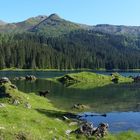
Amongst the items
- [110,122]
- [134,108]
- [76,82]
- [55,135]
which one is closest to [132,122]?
[110,122]

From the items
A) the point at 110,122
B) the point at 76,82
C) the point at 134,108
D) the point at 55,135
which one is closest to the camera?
the point at 55,135

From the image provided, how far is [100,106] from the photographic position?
7862 centimetres

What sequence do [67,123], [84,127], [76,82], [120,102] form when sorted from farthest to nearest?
1. [76,82]
2. [120,102]
3. [67,123]
4. [84,127]

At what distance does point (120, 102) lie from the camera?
287 feet

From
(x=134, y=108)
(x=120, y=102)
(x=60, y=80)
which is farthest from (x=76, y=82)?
(x=134, y=108)

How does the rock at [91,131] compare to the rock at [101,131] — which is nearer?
the rock at [91,131]

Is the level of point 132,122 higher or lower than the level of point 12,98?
lower

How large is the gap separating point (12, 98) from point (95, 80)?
101m

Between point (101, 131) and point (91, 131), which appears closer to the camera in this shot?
point (91, 131)

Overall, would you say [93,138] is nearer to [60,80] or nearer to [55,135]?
[55,135]

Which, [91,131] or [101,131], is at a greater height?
[91,131]

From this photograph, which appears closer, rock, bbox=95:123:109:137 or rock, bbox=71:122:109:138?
rock, bbox=71:122:109:138

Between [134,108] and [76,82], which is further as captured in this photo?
[76,82]

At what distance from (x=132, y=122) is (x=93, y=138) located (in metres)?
21.6
